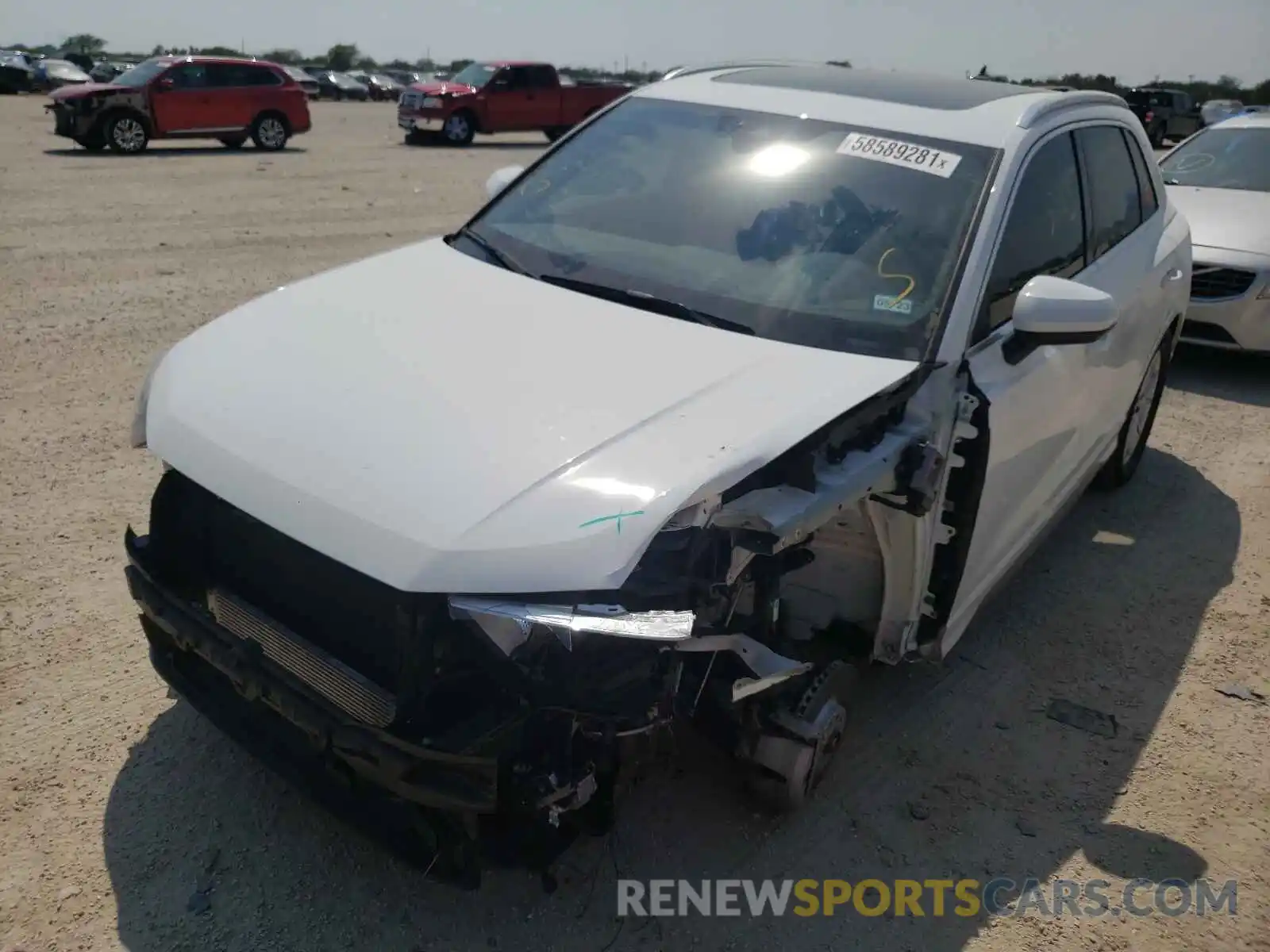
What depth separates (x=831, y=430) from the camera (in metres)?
2.55

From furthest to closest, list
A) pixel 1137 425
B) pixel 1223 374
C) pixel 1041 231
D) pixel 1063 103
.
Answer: pixel 1223 374, pixel 1137 425, pixel 1063 103, pixel 1041 231

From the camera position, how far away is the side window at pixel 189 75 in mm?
18031

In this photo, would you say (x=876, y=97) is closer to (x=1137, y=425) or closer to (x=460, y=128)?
(x=1137, y=425)

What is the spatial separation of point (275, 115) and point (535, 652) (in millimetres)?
19421

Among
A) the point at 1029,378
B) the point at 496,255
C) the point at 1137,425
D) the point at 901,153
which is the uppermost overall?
the point at 901,153

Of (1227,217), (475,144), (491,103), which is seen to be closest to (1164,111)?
(491,103)

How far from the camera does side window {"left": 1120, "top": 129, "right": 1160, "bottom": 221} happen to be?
15.4ft

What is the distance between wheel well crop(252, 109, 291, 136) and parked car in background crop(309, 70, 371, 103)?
91.3ft

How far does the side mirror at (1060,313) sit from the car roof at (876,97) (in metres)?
0.60

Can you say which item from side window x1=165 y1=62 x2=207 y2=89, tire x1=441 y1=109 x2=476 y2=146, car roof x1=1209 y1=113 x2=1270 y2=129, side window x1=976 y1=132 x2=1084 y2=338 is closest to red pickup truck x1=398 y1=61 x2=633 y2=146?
tire x1=441 y1=109 x2=476 y2=146

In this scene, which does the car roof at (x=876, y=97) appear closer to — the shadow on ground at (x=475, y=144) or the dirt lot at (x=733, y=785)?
the dirt lot at (x=733, y=785)

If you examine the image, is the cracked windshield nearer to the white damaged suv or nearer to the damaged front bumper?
the white damaged suv

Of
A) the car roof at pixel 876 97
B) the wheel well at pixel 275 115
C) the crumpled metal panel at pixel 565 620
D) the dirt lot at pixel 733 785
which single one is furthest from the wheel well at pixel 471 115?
the crumpled metal panel at pixel 565 620

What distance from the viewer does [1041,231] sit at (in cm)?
353
